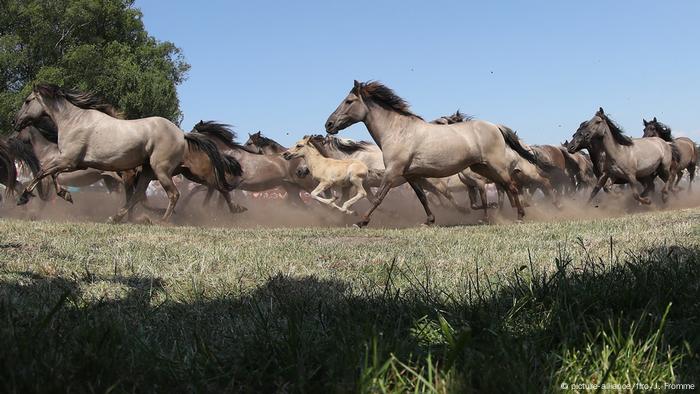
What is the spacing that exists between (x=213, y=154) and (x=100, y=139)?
8.42ft

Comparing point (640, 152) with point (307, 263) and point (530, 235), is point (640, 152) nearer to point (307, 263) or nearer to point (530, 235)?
point (530, 235)

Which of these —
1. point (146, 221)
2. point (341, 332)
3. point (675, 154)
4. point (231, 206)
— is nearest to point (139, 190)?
point (146, 221)

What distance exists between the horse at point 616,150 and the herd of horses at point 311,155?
0.03 metres

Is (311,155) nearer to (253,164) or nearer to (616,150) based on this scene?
(253,164)

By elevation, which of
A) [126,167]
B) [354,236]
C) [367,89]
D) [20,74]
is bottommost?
[354,236]

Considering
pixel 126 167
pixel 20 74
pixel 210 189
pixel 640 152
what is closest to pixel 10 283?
pixel 126 167

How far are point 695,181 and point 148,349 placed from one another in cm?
2907

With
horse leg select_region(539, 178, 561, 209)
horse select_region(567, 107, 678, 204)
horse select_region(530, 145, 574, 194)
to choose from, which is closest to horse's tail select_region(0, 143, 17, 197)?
horse select_region(567, 107, 678, 204)

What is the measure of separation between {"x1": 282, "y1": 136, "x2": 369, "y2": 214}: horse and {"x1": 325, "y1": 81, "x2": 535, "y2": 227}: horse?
10.2ft

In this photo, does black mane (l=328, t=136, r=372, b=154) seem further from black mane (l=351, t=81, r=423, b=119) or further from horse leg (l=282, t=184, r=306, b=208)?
black mane (l=351, t=81, r=423, b=119)

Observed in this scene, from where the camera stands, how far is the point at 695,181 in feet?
91.9

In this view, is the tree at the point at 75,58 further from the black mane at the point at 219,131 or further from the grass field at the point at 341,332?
the grass field at the point at 341,332

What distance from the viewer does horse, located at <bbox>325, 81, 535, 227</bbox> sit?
13023 mm

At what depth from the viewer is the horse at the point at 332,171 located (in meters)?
16.6
